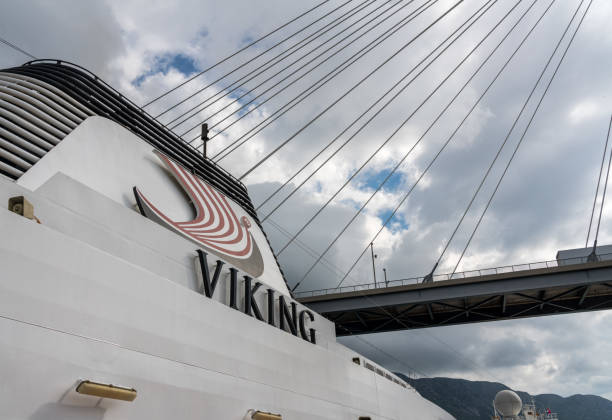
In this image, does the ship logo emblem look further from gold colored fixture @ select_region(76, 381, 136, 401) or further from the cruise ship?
gold colored fixture @ select_region(76, 381, 136, 401)

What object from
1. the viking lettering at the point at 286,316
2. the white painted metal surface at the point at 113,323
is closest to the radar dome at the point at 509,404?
the white painted metal surface at the point at 113,323

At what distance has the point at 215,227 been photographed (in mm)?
17094

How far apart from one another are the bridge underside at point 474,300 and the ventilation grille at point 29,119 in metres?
28.4

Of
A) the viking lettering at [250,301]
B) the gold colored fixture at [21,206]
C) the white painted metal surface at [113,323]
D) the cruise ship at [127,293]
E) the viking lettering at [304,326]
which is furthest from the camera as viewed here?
the viking lettering at [304,326]

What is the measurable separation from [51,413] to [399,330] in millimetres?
40451

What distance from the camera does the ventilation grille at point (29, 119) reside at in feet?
37.3

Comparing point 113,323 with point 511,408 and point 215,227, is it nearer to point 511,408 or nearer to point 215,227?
point 215,227

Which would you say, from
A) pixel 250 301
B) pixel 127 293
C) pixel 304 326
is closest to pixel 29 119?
pixel 127 293

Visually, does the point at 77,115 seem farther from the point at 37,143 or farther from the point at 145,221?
the point at 145,221

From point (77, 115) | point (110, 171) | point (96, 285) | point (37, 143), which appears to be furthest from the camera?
point (77, 115)

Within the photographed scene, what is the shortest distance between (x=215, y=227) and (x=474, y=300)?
29.1 m

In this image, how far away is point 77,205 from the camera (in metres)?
9.09

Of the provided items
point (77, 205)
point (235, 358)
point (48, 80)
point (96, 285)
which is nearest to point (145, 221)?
point (77, 205)

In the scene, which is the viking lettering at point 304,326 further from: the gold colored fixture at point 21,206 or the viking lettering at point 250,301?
the gold colored fixture at point 21,206
